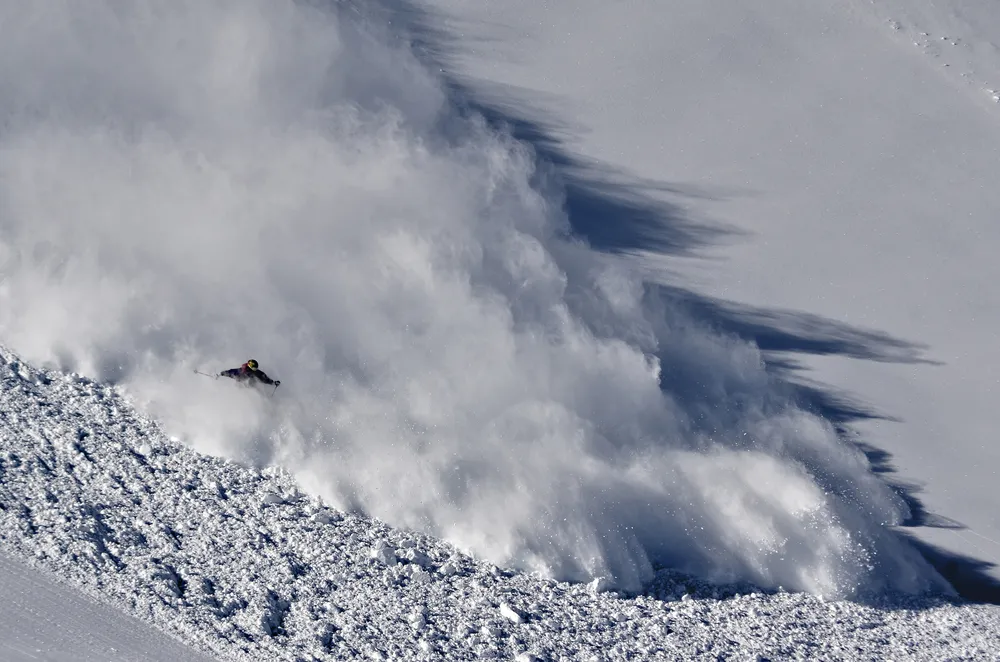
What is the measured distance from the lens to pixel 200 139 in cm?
2020

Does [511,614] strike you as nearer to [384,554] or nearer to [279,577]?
[384,554]

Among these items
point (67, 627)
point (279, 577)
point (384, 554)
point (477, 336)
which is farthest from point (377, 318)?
point (67, 627)

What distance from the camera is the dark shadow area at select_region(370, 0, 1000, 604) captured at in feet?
64.4

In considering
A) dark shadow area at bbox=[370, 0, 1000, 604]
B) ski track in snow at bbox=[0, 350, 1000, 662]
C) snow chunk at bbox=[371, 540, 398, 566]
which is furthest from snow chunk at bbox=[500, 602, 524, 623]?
dark shadow area at bbox=[370, 0, 1000, 604]

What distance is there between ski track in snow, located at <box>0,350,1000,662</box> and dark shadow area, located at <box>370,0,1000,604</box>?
11.0ft

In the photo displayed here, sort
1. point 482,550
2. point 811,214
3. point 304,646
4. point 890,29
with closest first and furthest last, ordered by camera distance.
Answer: point 304,646 → point 482,550 → point 811,214 → point 890,29

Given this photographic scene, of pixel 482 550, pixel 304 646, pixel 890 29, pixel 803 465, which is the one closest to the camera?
pixel 304 646

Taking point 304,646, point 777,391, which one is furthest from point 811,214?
point 304,646

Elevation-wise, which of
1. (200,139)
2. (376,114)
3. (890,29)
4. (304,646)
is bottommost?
(304,646)

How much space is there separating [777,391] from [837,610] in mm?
4095

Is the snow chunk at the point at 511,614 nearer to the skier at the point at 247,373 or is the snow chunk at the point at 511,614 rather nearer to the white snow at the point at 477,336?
the white snow at the point at 477,336

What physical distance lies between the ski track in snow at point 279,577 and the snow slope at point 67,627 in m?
0.14

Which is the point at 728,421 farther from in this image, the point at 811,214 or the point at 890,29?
the point at 890,29

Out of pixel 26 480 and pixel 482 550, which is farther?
pixel 482 550
